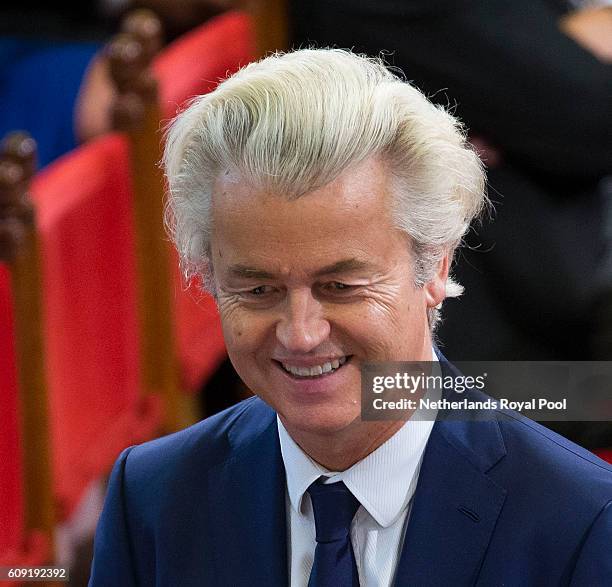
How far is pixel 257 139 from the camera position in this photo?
43.4 inches

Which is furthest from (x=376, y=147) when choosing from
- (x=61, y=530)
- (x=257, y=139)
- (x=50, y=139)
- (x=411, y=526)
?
(x=50, y=139)

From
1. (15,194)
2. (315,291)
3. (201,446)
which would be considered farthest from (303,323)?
(15,194)

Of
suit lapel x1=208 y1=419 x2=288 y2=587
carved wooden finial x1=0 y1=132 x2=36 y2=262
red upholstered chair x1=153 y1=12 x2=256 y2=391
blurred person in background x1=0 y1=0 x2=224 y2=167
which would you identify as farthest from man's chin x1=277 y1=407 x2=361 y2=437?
blurred person in background x1=0 y1=0 x2=224 y2=167

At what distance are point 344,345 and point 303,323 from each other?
52 mm

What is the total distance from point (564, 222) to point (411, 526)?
162 cm

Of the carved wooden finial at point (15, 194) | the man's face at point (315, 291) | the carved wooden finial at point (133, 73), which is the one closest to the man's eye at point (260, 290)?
the man's face at point (315, 291)

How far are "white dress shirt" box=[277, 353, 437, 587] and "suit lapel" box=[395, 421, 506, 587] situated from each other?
0.02 metres

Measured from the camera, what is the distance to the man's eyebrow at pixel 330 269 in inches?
44.0

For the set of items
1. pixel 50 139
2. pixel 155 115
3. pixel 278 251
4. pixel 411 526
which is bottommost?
pixel 411 526

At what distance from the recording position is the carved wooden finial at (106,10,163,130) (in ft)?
8.73

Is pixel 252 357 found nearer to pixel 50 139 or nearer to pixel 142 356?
pixel 142 356

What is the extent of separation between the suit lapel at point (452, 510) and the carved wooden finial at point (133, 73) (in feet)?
5.30

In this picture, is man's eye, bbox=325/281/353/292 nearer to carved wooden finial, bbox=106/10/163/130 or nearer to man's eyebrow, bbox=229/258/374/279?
man's eyebrow, bbox=229/258/374/279

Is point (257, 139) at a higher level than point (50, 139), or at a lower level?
lower
